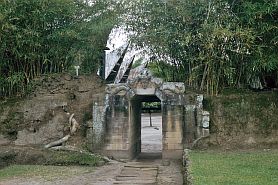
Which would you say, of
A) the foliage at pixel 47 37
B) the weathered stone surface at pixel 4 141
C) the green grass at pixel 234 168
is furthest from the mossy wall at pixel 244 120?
the weathered stone surface at pixel 4 141

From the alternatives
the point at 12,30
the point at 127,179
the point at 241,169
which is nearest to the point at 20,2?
the point at 12,30

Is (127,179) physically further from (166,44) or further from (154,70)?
(154,70)

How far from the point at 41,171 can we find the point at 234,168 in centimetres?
440

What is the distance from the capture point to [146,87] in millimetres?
12516

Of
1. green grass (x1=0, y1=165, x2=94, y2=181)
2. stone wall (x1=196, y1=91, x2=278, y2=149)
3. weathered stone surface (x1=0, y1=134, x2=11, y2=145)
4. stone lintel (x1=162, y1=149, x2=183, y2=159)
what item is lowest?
green grass (x1=0, y1=165, x2=94, y2=181)

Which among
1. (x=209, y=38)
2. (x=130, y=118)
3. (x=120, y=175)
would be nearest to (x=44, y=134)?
(x=130, y=118)

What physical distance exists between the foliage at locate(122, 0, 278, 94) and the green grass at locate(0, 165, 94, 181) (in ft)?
13.3

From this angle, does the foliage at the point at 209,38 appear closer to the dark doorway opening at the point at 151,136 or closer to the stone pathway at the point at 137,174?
the dark doorway opening at the point at 151,136

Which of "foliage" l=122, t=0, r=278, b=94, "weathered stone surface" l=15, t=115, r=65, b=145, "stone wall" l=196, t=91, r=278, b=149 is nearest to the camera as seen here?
"foliage" l=122, t=0, r=278, b=94

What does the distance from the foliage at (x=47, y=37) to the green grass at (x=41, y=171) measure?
3.19m

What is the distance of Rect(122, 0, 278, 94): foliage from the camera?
1201 cm

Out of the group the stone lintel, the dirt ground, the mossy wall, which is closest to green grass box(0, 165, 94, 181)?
the dirt ground

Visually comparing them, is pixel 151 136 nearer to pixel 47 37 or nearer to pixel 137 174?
pixel 47 37

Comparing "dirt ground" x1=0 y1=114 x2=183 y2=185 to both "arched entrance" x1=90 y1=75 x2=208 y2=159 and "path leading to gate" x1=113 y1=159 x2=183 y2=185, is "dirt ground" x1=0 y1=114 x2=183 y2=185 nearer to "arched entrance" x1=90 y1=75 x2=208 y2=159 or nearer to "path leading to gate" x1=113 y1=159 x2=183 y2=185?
"path leading to gate" x1=113 y1=159 x2=183 y2=185
